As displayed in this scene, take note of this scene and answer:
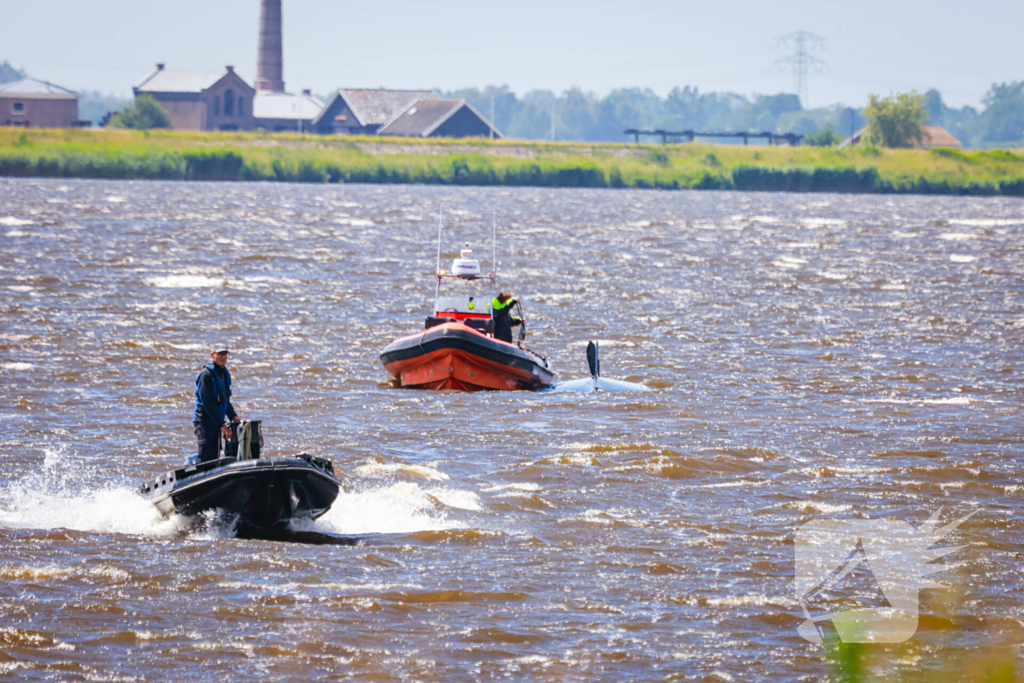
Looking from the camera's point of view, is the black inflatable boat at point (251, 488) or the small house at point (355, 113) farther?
the small house at point (355, 113)

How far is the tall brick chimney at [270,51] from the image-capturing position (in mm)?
150500

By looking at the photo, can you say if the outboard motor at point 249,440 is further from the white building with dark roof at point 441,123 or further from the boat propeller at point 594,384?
the white building with dark roof at point 441,123

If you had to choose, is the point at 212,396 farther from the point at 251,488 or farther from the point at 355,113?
the point at 355,113

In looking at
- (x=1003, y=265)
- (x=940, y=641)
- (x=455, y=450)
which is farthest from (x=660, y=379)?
(x=1003, y=265)

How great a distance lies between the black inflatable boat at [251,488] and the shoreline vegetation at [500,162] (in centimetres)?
8808

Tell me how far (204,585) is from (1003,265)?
41.8 metres

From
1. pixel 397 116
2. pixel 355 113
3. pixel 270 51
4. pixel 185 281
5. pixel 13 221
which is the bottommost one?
pixel 185 281

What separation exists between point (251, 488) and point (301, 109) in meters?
129

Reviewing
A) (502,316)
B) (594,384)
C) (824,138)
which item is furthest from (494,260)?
(824,138)

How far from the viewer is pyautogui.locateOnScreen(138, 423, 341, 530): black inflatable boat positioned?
1198cm

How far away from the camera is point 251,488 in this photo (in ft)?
39.6

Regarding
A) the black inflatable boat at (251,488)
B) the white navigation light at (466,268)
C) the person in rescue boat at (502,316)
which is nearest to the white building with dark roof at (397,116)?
the white navigation light at (466,268)

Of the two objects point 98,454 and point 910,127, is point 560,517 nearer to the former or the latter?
point 98,454

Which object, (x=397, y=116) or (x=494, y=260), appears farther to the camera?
(x=397, y=116)
